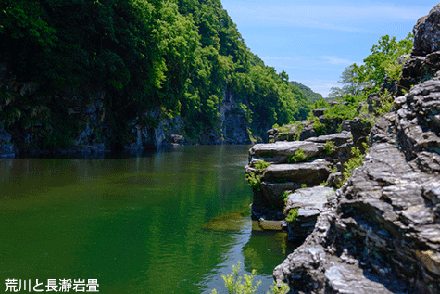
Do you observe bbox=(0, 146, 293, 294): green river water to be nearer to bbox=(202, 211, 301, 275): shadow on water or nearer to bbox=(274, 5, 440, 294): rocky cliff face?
bbox=(202, 211, 301, 275): shadow on water

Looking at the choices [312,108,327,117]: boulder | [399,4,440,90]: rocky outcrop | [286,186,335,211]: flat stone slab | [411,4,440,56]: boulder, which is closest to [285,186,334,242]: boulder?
[286,186,335,211]: flat stone slab

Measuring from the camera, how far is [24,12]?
2747cm

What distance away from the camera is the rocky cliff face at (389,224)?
4078 millimetres

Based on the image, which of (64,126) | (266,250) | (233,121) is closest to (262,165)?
(266,250)

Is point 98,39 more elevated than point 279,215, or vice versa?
point 98,39

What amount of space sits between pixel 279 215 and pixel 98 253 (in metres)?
7.29

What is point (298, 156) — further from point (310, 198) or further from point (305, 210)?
point (305, 210)

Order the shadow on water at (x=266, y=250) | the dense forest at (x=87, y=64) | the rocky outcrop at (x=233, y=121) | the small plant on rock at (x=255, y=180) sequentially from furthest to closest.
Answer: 1. the rocky outcrop at (x=233, y=121)
2. the dense forest at (x=87, y=64)
3. the small plant on rock at (x=255, y=180)
4. the shadow on water at (x=266, y=250)

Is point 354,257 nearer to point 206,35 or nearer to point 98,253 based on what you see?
point 98,253

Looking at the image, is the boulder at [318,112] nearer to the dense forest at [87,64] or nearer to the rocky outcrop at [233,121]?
the dense forest at [87,64]

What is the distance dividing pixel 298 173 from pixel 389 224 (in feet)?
34.5

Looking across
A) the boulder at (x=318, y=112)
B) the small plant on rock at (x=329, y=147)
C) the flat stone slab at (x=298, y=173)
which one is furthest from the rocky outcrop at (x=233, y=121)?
the flat stone slab at (x=298, y=173)

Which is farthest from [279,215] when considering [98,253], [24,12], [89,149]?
[89,149]

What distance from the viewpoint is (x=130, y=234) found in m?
12.4
